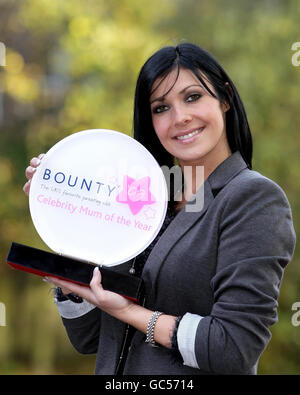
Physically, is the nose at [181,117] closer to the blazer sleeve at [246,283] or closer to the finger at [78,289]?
the blazer sleeve at [246,283]

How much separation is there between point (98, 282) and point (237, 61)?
287 cm

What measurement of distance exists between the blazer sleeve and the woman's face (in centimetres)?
23

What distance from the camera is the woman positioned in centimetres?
107

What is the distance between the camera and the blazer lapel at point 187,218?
1207mm

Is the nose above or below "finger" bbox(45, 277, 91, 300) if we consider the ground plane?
above

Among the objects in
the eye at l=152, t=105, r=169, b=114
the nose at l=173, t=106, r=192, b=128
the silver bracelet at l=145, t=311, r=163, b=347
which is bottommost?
the silver bracelet at l=145, t=311, r=163, b=347

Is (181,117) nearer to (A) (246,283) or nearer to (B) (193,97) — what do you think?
(B) (193,97)

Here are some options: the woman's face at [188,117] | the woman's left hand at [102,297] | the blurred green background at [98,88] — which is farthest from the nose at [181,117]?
the blurred green background at [98,88]

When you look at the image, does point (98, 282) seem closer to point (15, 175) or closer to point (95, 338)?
point (95, 338)

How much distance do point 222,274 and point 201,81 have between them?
0.49 m

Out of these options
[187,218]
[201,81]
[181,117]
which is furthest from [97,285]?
[201,81]

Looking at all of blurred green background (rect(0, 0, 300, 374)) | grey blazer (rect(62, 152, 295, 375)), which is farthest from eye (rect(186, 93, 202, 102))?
blurred green background (rect(0, 0, 300, 374))

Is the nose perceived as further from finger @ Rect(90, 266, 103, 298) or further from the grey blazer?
finger @ Rect(90, 266, 103, 298)

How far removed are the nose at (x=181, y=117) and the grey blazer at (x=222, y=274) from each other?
0.14 m
